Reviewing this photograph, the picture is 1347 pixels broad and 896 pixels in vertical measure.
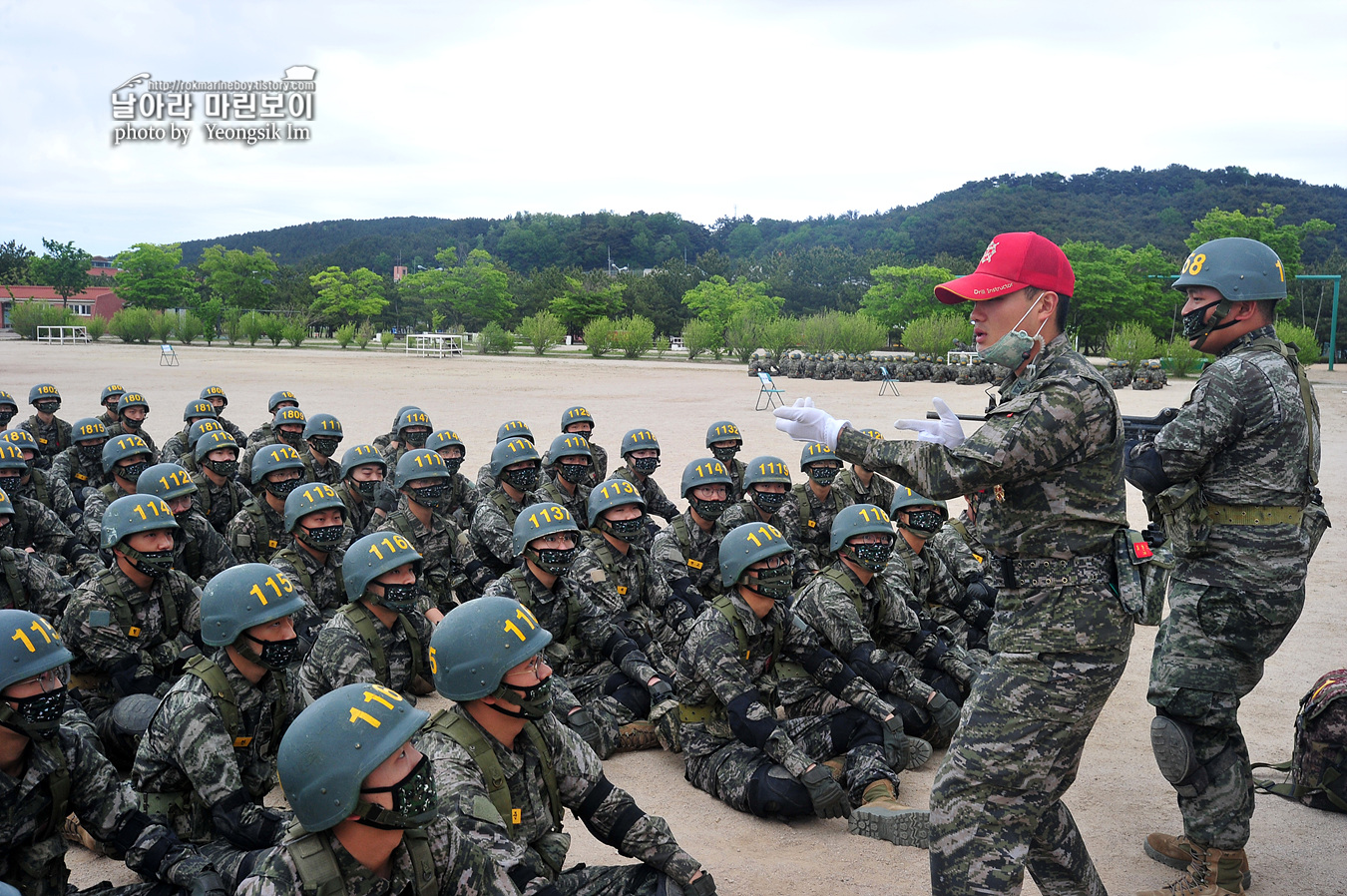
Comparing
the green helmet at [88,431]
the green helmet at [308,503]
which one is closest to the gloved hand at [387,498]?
the green helmet at [308,503]

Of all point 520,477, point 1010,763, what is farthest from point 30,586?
point 1010,763

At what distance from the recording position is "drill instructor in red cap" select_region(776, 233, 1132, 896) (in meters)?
3.53

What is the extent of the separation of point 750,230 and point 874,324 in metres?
116

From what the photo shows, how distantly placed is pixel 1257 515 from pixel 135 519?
6792 mm

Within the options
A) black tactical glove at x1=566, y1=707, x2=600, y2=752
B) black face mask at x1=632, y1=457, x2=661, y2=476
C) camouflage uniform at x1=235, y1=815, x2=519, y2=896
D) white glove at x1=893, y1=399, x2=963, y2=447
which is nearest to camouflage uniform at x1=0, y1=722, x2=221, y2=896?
camouflage uniform at x1=235, y1=815, x2=519, y2=896

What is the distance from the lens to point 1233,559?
449 cm

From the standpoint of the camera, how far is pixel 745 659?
19.8 ft

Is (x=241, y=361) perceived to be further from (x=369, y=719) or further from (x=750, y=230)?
(x=750, y=230)

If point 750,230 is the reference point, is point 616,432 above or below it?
below

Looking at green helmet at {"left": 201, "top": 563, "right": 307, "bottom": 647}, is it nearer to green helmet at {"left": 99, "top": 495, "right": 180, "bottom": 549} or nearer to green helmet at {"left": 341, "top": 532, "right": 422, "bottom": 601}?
green helmet at {"left": 341, "top": 532, "right": 422, "bottom": 601}

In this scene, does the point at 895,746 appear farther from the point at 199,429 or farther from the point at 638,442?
the point at 199,429

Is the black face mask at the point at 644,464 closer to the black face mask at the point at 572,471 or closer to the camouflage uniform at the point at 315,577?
the black face mask at the point at 572,471

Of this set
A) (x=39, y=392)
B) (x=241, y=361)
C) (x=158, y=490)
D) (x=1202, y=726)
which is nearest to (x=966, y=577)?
(x=1202, y=726)

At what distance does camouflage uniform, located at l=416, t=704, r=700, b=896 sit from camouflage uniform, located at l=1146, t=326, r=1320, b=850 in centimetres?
251
